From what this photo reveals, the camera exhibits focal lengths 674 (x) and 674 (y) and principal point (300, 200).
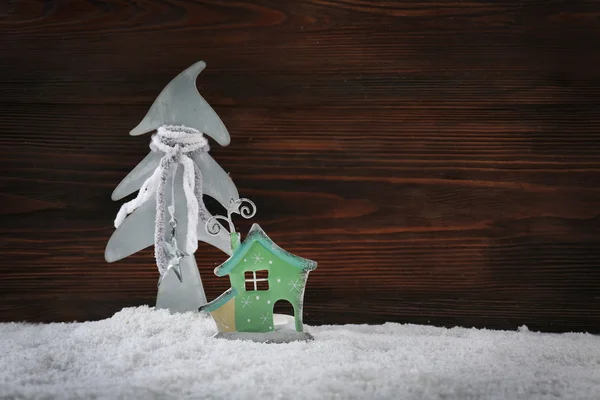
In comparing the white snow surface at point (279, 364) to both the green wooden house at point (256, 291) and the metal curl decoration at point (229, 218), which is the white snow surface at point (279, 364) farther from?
the metal curl decoration at point (229, 218)

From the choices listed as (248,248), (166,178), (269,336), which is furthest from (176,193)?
(269,336)

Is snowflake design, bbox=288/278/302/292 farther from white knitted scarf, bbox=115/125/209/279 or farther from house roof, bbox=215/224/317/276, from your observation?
white knitted scarf, bbox=115/125/209/279

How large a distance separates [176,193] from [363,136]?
0.37 meters

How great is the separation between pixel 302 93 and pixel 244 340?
489 millimetres

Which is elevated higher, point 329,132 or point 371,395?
point 329,132

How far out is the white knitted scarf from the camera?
1.08 m

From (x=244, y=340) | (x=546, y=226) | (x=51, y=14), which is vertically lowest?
(x=244, y=340)

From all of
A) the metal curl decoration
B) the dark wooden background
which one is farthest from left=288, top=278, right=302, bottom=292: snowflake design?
the dark wooden background

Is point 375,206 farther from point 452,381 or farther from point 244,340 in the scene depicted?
point 452,381

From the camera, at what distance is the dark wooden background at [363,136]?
1.25m

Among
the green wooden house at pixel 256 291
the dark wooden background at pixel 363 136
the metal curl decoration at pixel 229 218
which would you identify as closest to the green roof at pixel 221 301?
the green wooden house at pixel 256 291

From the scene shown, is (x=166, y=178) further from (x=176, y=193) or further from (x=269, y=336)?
(x=269, y=336)

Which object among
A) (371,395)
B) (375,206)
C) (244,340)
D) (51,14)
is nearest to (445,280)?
(375,206)

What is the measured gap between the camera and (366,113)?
126 cm
